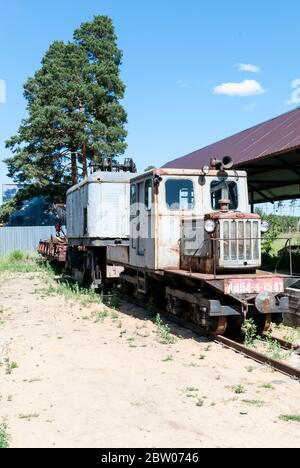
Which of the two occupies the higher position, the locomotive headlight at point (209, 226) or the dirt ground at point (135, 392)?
the locomotive headlight at point (209, 226)

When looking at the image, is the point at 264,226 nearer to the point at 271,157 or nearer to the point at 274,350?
the point at 274,350

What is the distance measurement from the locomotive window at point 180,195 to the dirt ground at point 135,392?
7.32 ft

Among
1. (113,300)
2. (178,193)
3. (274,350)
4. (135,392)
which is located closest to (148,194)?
(178,193)

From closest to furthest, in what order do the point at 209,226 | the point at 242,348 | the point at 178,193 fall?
1. the point at 242,348
2. the point at 209,226
3. the point at 178,193

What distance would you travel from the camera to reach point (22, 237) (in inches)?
1167

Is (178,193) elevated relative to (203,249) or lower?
elevated

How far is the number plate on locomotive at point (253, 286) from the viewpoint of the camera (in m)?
7.79

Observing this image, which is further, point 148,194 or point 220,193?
point 148,194

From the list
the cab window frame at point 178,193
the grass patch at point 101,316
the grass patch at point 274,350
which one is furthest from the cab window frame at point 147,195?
the grass patch at point 274,350

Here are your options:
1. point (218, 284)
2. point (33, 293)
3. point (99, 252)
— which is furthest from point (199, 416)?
point (33, 293)

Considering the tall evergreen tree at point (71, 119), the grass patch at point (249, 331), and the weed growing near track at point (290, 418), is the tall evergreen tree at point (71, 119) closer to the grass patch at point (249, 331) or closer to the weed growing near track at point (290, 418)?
the grass patch at point (249, 331)

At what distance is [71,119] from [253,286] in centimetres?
2384

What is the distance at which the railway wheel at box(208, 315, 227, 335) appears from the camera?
8.23 meters

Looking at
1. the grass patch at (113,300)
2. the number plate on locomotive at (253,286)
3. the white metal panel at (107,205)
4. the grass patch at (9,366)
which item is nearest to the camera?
the grass patch at (9,366)
